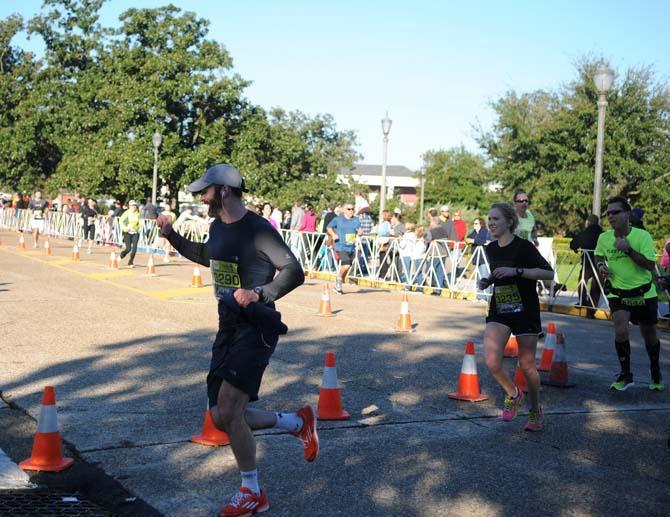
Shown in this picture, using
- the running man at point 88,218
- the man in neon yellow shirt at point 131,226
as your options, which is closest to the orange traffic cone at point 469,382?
the man in neon yellow shirt at point 131,226

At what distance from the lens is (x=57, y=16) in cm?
4731

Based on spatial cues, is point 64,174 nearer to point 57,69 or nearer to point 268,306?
point 57,69

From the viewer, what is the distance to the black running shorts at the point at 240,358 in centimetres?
505

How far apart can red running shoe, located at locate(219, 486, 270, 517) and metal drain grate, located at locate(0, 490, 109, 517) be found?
65 cm

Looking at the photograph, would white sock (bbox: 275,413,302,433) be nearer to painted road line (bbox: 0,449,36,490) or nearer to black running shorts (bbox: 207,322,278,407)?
black running shorts (bbox: 207,322,278,407)

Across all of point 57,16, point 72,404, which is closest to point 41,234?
point 57,16

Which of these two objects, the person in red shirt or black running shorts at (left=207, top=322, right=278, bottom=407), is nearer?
black running shorts at (left=207, top=322, right=278, bottom=407)

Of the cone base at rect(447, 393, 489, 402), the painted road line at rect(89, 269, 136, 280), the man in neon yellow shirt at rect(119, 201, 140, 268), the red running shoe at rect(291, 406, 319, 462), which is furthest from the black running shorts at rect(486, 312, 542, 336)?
the man in neon yellow shirt at rect(119, 201, 140, 268)

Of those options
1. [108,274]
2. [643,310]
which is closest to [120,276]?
[108,274]

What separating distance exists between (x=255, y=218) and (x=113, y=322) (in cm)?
853

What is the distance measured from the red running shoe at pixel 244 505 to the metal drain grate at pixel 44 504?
2.12 ft

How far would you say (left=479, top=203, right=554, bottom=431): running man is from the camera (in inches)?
291

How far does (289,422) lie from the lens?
558cm

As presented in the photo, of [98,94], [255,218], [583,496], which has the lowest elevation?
[583,496]
